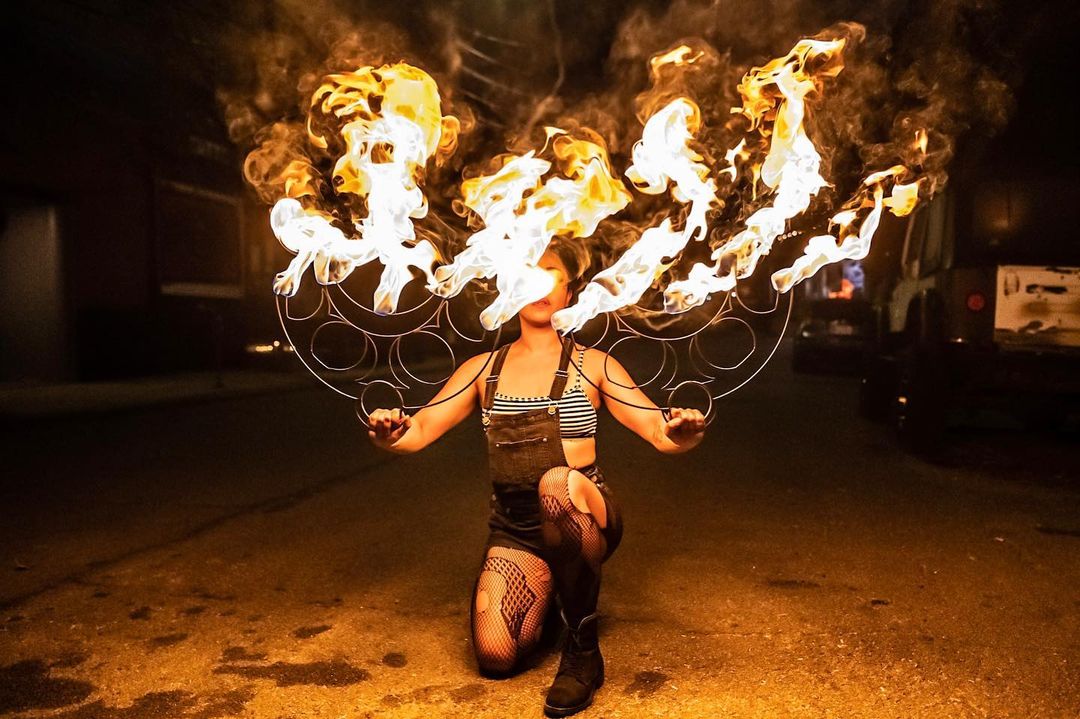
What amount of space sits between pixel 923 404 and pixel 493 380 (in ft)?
21.8

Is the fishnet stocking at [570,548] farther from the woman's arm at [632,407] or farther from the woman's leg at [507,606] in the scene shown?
the woman's arm at [632,407]

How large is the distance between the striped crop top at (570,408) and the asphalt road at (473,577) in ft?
3.20

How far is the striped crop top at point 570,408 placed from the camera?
3.98m

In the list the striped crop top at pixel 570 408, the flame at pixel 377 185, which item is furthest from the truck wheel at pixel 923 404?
the flame at pixel 377 185

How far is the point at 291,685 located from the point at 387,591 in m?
1.34

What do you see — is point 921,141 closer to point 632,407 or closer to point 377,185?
point 632,407

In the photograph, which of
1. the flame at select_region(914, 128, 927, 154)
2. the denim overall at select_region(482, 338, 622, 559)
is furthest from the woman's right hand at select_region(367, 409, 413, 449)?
the flame at select_region(914, 128, 927, 154)

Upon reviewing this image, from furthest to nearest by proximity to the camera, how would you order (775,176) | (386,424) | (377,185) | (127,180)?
(127,180) < (775,176) < (377,185) < (386,424)

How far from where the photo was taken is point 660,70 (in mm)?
5328

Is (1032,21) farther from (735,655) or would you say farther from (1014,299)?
(735,655)

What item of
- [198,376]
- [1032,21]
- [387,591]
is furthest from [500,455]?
[198,376]

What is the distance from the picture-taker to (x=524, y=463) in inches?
154

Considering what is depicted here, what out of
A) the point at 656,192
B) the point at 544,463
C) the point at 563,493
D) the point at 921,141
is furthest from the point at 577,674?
the point at 921,141

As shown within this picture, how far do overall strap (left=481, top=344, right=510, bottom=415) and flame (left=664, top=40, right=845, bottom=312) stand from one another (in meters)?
0.75
